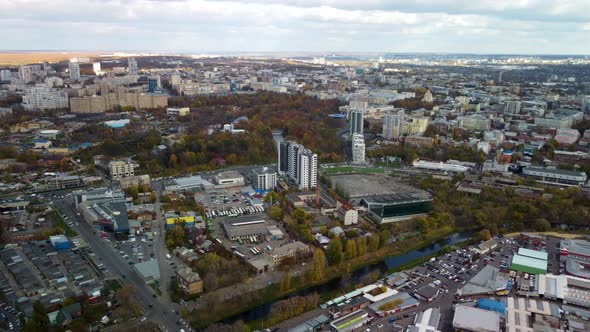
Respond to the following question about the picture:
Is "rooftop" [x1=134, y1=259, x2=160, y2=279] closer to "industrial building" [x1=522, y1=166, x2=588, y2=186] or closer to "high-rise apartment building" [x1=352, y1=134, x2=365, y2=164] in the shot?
"high-rise apartment building" [x1=352, y1=134, x2=365, y2=164]

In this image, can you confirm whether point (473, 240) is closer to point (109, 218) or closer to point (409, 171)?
point (409, 171)

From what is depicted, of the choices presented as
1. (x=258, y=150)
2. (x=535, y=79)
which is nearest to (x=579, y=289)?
(x=258, y=150)

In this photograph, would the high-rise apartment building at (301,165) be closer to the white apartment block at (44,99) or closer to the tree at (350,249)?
the tree at (350,249)

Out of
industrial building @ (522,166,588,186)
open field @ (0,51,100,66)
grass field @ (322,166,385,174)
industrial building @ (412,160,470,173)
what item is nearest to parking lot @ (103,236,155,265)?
grass field @ (322,166,385,174)

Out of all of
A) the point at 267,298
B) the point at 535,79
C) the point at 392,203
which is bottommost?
the point at 267,298

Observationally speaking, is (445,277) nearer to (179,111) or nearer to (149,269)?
(149,269)
